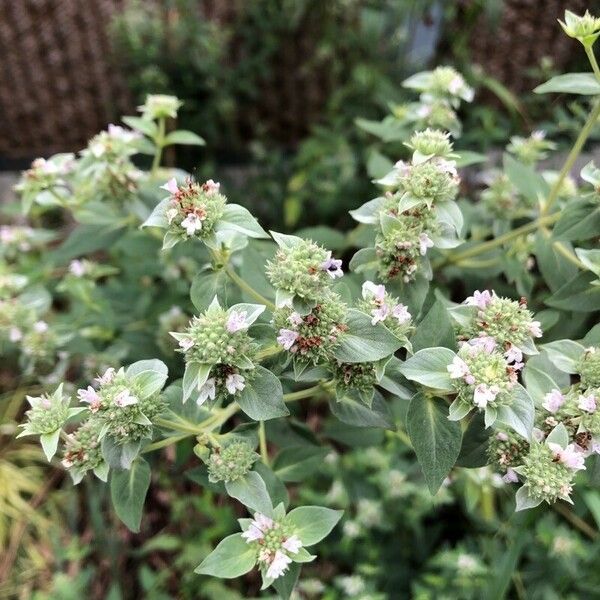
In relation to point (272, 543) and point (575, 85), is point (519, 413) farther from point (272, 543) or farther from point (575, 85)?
point (575, 85)

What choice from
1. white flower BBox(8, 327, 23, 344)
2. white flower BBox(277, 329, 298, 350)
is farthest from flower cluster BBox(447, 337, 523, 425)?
white flower BBox(8, 327, 23, 344)

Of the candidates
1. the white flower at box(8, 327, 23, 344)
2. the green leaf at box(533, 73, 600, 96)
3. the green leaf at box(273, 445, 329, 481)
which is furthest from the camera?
the white flower at box(8, 327, 23, 344)

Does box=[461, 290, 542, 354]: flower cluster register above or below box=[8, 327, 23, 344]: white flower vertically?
above

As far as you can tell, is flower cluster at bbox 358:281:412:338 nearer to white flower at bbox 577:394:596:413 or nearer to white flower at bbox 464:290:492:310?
white flower at bbox 464:290:492:310

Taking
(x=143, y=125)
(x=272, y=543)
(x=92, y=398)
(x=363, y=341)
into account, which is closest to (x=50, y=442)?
(x=92, y=398)

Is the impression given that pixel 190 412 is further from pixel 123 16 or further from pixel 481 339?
pixel 123 16

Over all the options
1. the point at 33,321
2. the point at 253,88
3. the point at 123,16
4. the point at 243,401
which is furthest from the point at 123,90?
the point at 243,401
